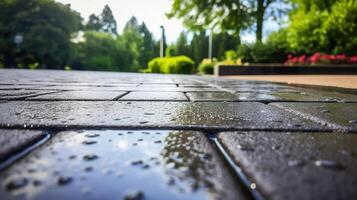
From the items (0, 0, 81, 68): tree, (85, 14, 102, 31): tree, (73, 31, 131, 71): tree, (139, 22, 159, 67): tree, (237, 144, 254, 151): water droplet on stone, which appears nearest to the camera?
(237, 144, 254, 151): water droplet on stone

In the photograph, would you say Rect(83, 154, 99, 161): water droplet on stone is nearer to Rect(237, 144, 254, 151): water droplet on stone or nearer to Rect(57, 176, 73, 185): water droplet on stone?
Rect(57, 176, 73, 185): water droplet on stone

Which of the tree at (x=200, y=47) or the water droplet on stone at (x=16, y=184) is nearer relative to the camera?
the water droplet on stone at (x=16, y=184)

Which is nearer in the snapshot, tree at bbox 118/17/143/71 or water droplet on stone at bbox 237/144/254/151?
water droplet on stone at bbox 237/144/254/151

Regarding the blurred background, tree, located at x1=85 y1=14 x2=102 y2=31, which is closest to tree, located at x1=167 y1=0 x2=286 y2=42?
the blurred background

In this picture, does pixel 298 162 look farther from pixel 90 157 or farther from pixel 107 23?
pixel 107 23

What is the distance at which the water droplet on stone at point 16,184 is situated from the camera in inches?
17.7

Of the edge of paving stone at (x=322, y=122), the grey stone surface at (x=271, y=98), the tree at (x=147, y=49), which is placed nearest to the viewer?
the edge of paving stone at (x=322, y=122)

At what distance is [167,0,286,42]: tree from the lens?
58.5 feet

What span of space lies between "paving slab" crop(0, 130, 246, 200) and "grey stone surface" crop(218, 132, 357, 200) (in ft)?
0.18

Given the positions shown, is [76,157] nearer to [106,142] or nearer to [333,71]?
[106,142]

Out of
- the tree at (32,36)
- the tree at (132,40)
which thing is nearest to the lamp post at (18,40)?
the tree at (32,36)

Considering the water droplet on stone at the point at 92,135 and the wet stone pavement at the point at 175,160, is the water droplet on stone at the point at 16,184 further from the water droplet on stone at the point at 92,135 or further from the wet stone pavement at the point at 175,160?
the water droplet on stone at the point at 92,135

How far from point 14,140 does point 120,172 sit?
14.1 inches

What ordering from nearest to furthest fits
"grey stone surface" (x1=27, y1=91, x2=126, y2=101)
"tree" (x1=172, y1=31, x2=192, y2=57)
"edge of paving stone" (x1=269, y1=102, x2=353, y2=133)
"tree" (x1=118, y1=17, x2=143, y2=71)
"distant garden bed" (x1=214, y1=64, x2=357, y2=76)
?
"edge of paving stone" (x1=269, y1=102, x2=353, y2=133) → "grey stone surface" (x1=27, y1=91, x2=126, y2=101) → "distant garden bed" (x1=214, y1=64, x2=357, y2=76) → "tree" (x1=118, y1=17, x2=143, y2=71) → "tree" (x1=172, y1=31, x2=192, y2=57)
